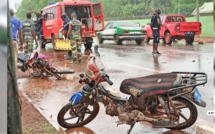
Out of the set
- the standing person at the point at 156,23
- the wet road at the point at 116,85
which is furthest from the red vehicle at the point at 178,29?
the wet road at the point at 116,85

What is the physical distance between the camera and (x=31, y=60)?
25.8 feet

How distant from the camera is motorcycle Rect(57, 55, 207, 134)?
3.82 metres

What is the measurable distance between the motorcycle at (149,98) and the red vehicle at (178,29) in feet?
38.2

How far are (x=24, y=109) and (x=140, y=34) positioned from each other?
37.8 feet

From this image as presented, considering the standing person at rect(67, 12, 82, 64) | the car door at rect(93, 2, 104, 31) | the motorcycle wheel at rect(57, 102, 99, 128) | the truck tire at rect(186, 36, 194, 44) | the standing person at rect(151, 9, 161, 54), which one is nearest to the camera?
the motorcycle wheel at rect(57, 102, 99, 128)

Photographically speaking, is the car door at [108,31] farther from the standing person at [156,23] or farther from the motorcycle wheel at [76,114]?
the motorcycle wheel at [76,114]

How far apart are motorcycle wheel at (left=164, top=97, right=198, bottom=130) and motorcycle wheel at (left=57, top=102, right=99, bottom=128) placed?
3.41 feet

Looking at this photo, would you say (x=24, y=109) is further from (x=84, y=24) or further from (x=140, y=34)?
(x=140, y=34)

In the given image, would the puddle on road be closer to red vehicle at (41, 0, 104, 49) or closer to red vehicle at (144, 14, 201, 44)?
red vehicle at (41, 0, 104, 49)

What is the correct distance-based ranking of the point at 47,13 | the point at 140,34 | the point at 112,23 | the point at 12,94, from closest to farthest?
the point at 12,94 < the point at 47,13 < the point at 140,34 < the point at 112,23

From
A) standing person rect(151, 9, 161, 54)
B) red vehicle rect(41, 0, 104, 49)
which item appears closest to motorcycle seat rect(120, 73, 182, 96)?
standing person rect(151, 9, 161, 54)

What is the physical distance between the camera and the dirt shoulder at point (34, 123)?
13.9ft

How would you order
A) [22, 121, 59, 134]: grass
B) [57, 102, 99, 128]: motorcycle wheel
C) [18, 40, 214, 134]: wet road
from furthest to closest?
[18, 40, 214, 134]: wet road → [57, 102, 99, 128]: motorcycle wheel → [22, 121, 59, 134]: grass

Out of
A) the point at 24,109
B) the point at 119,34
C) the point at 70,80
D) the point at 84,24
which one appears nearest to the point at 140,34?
the point at 119,34
